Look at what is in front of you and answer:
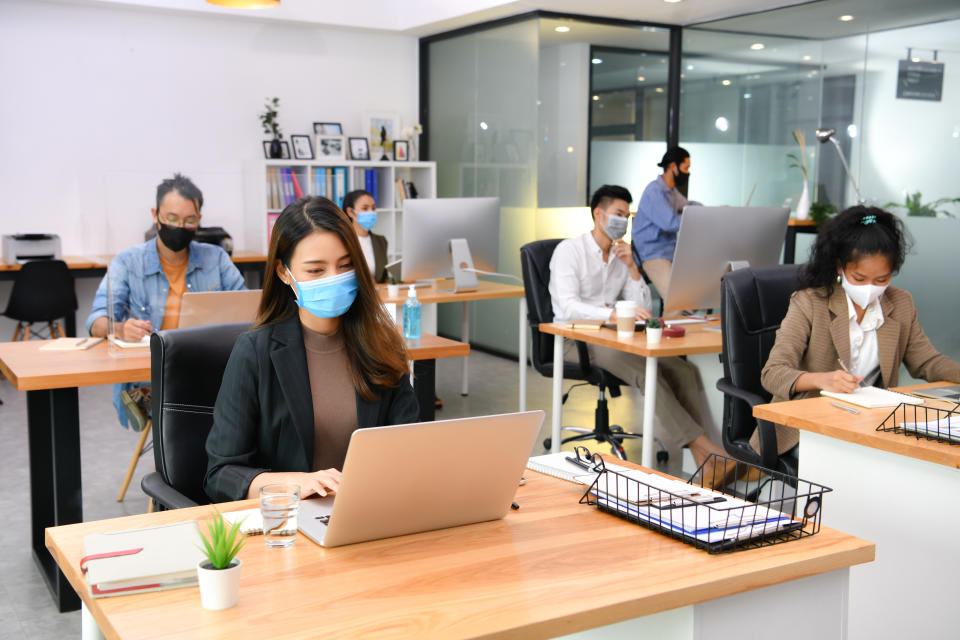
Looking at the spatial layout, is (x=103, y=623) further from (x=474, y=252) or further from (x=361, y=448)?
(x=474, y=252)

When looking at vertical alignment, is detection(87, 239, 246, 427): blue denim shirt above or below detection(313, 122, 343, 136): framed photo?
below

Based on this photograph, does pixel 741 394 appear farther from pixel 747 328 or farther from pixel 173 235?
pixel 173 235

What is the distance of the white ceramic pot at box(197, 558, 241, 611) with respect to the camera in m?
1.27

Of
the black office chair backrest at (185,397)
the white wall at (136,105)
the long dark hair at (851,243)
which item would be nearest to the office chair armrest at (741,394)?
the long dark hair at (851,243)

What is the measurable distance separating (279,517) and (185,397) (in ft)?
2.74

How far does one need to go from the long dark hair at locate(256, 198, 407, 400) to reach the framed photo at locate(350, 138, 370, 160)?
580cm

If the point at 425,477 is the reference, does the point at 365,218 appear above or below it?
above

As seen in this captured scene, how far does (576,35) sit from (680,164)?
4.45ft

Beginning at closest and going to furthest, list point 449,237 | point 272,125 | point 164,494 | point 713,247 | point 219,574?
point 219,574 → point 164,494 → point 713,247 → point 449,237 → point 272,125

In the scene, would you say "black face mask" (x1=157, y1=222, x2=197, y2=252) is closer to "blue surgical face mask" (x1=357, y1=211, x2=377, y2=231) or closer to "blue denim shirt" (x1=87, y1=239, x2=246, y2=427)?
"blue denim shirt" (x1=87, y1=239, x2=246, y2=427)

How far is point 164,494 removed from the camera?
86.4 inches

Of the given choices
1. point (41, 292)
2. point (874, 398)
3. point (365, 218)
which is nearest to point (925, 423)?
point (874, 398)

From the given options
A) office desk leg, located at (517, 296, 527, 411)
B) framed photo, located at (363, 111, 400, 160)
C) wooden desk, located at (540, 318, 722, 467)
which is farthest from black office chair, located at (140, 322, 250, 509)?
framed photo, located at (363, 111, 400, 160)

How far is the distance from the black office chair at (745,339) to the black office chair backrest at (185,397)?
5.61 ft
